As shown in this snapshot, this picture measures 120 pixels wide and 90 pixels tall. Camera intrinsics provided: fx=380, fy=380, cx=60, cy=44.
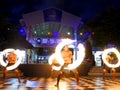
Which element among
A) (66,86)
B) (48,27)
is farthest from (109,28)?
(66,86)

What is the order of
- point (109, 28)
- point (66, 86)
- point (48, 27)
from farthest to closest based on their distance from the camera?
point (48, 27), point (109, 28), point (66, 86)

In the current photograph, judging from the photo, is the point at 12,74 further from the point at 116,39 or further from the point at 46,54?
the point at 46,54

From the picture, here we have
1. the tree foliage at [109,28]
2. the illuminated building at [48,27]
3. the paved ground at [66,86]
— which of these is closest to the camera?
the paved ground at [66,86]

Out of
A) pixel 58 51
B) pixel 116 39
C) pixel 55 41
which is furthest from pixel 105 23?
pixel 58 51

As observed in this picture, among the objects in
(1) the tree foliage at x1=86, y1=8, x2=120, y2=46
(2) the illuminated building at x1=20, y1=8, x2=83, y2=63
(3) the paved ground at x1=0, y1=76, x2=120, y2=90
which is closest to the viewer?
(3) the paved ground at x1=0, y1=76, x2=120, y2=90

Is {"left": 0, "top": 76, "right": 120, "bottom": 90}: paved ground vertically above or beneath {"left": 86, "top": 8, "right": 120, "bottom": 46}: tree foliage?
beneath

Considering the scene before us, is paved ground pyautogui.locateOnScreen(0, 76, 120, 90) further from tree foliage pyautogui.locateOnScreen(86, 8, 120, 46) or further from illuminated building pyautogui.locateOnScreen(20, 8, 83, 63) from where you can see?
illuminated building pyautogui.locateOnScreen(20, 8, 83, 63)

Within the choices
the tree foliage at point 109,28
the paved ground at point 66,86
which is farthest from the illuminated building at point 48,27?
the paved ground at point 66,86

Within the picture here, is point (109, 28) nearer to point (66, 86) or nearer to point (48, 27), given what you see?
point (48, 27)

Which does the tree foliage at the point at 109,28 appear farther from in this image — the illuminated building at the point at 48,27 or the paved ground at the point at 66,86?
the paved ground at the point at 66,86

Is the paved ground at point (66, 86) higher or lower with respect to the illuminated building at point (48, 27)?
lower

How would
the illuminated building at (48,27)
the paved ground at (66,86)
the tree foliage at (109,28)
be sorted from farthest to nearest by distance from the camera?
the illuminated building at (48,27) → the tree foliage at (109,28) → the paved ground at (66,86)

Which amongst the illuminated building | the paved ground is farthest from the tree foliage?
the paved ground

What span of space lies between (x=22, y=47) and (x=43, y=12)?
34.3 ft
